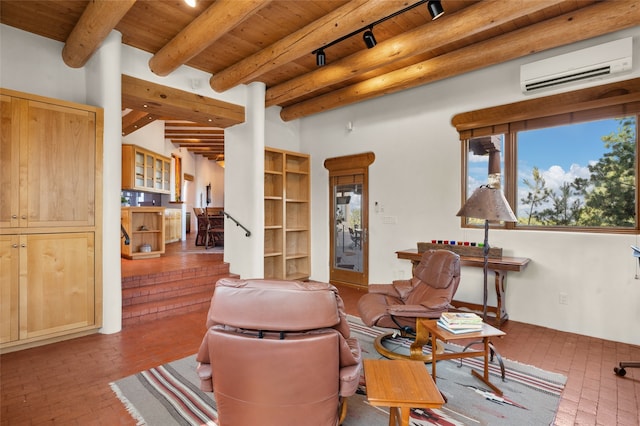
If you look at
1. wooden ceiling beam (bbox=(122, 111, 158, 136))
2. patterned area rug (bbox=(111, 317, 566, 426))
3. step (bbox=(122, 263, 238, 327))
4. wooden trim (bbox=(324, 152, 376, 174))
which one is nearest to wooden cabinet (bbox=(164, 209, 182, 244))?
wooden ceiling beam (bbox=(122, 111, 158, 136))

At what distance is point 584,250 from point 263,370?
3755mm

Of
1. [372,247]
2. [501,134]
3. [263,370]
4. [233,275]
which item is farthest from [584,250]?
[233,275]

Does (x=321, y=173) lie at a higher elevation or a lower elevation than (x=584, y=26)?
lower

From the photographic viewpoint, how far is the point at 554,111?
3654mm

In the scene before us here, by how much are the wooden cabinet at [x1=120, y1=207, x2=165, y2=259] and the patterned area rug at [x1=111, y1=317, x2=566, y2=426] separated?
370 centimetres

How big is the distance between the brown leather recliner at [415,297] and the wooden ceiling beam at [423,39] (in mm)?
2166

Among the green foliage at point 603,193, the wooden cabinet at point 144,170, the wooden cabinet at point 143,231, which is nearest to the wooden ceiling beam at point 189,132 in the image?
the wooden cabinet at point 144,170

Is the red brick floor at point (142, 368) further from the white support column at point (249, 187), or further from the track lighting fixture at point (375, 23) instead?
the track lighting fixture at point (375, 23)

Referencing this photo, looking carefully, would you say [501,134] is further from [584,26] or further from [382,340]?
[382,340]

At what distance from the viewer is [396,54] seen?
359cm

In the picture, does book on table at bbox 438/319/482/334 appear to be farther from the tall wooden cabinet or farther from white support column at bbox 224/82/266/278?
the tall wooden cabinet

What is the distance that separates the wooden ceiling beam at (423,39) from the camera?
2.79 metres

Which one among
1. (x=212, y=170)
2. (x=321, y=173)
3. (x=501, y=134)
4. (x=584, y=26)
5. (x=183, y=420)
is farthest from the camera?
(x=212, y=170)

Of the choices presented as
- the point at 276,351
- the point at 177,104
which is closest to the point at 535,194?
the point at 276,351
